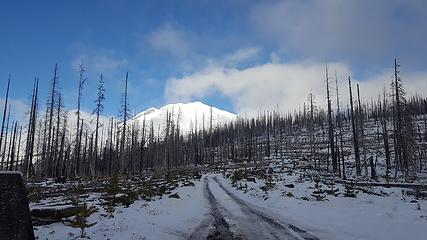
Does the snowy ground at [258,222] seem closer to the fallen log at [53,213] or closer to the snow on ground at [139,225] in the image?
the snow on ground at [139,225]

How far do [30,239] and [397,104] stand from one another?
135ft

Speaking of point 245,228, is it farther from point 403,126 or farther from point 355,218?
point 403,126

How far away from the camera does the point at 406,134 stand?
3906 cm

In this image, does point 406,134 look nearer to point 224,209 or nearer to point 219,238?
point 224,209

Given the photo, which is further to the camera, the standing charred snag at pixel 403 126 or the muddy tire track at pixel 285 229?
the standing charred snag at pixel 403 126

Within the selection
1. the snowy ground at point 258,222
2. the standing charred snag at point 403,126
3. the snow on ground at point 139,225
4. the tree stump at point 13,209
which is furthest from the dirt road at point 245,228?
the standing charred snag at point 403,126

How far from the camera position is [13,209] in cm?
624

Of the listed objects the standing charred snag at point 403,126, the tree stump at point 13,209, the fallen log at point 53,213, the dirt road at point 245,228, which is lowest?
the dirt road at point 245,228

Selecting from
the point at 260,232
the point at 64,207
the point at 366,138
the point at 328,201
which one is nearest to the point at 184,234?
the point at 260,232

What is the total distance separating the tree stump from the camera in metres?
6.11

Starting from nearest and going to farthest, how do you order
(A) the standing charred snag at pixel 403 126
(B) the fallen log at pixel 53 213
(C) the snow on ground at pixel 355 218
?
(C) the snow on ground at pixel 355 218
(B) the fallen log at pixel 53 213
(A) the standing charred snag at pixel 403 126

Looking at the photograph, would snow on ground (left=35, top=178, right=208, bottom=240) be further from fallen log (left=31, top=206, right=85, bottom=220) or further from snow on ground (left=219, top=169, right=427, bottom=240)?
snow on ground (left=219, top=169, right=427, bottom=240)

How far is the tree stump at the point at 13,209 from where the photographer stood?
6.11m

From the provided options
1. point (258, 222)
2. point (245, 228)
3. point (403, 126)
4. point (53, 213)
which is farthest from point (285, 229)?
point (403, 126)
